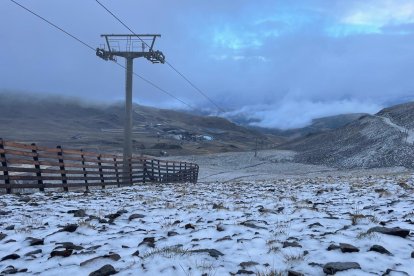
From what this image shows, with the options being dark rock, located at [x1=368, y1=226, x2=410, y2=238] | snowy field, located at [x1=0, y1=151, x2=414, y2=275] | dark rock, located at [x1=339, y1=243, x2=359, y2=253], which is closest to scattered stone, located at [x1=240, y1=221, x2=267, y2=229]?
snowy field, located at [x1=0, y1=151, x2=414, y2=275]

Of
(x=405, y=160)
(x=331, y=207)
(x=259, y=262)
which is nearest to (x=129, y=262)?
(x=259, y=262)

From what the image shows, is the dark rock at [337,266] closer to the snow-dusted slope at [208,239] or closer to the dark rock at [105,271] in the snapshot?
the snow-dusted slope at [208,239]

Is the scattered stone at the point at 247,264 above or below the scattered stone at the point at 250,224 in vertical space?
below

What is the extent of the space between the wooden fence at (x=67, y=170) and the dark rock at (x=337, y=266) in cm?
1250

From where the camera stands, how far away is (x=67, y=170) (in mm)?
18312

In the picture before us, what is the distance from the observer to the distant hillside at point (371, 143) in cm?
7769

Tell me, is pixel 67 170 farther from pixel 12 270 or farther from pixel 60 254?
pixel 12 270

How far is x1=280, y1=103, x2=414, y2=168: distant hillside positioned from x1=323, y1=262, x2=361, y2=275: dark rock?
221 ft

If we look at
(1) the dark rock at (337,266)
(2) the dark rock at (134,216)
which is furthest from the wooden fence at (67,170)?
(1) the dark rock at (337,266)

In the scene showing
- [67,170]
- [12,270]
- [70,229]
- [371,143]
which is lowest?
[12,270]

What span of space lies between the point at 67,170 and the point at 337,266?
50.5 ft

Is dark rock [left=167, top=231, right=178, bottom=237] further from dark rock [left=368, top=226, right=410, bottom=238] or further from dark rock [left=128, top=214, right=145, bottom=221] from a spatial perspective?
dark rock [left=368, top=226, right=410, bottom=238]

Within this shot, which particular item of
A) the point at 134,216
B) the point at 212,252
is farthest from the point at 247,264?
the point at 134,216

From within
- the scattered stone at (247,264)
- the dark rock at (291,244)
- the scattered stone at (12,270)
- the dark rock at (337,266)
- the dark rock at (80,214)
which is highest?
the dark rock at (80,214)
